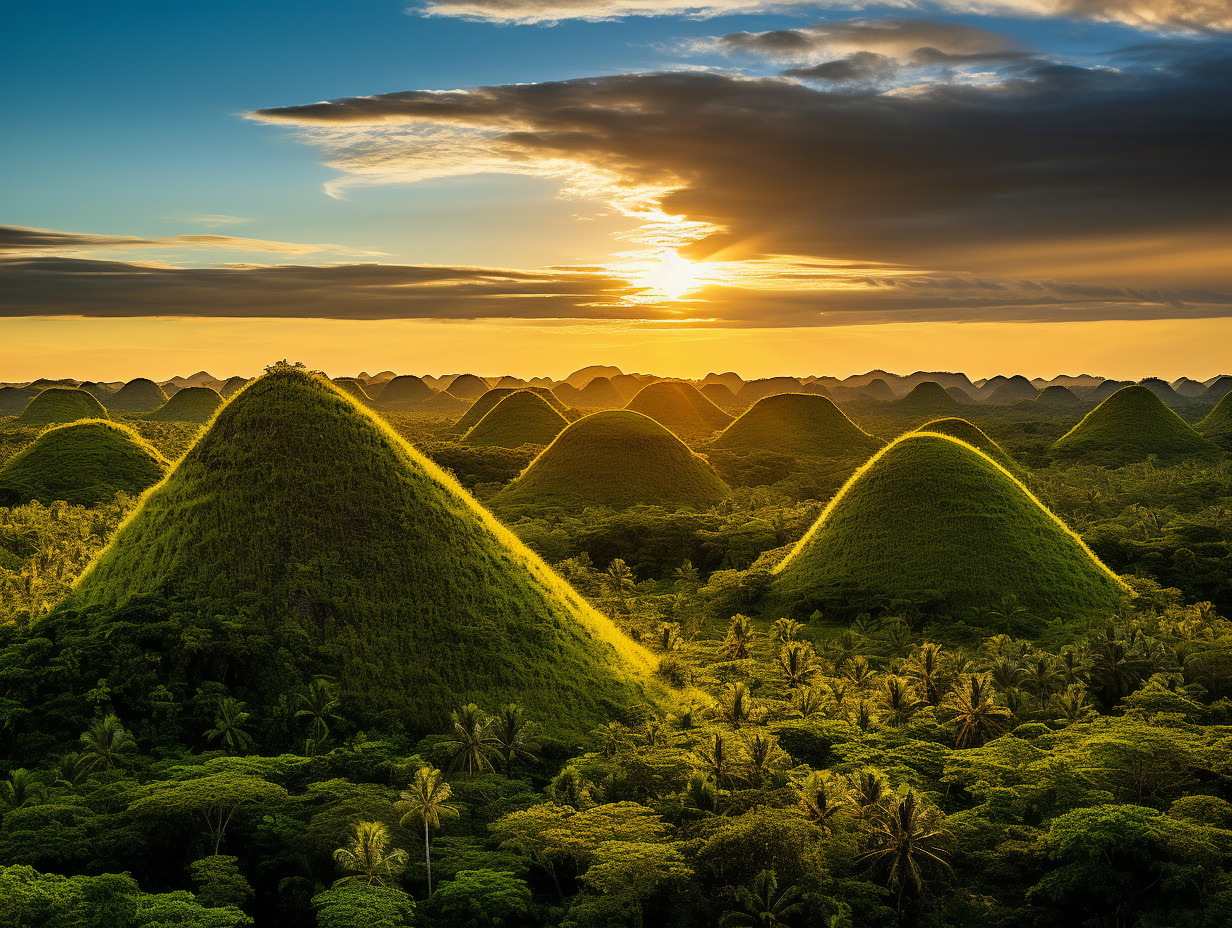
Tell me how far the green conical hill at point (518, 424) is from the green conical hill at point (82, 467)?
46991 mm

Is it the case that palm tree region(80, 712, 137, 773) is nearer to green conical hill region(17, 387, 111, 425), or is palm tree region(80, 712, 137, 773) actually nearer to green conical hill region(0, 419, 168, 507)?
green conical hill region(0, 419, 168, 507)

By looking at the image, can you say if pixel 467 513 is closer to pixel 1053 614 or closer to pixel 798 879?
pixel 798 879

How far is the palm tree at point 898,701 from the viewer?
29.2 m

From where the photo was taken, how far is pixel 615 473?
80.8 metres

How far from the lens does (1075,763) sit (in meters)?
23.6

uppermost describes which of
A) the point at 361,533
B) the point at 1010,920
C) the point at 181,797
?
the point at 361,533

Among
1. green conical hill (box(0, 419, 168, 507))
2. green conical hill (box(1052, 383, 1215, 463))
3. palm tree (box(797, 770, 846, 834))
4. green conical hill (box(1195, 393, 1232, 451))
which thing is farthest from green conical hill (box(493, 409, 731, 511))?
green conical hill (box(1195, 393, 1232, 451))

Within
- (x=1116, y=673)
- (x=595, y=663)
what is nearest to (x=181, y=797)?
(x=595, y=663)

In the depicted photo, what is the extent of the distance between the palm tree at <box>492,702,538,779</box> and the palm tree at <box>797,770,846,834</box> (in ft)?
24.7

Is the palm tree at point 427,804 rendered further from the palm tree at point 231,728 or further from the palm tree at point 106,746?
the palm tree at point 106,746

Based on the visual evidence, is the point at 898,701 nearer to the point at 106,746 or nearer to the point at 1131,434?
the point at 106,746

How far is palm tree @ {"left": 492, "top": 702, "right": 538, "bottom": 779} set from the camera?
79.7ft

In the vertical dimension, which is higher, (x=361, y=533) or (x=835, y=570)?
→ (x=361, y=533)

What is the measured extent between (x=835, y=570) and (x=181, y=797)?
3640cm
